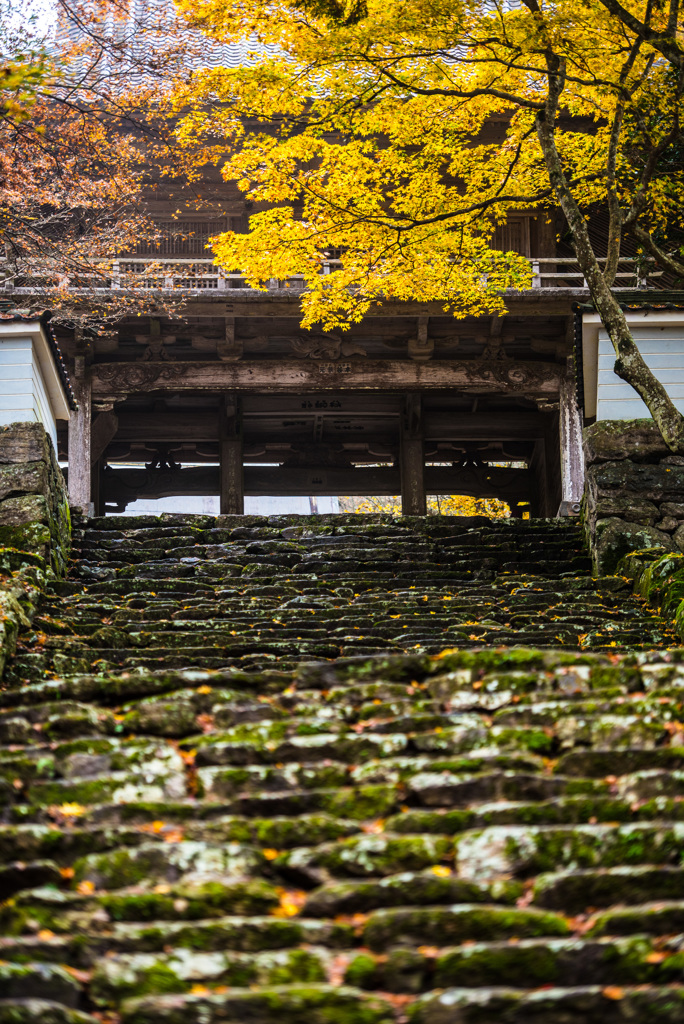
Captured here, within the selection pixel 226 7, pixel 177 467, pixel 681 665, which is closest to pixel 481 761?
pixel 681 665

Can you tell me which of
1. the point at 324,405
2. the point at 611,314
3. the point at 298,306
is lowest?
the point at 324,405

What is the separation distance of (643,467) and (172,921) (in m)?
7.14

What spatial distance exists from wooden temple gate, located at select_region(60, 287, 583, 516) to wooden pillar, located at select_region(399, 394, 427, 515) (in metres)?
0.02

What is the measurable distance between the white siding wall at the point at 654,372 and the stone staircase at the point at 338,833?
14.3 ft

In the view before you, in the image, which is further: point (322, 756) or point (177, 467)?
point (177, 467)

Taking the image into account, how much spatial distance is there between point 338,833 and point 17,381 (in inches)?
279

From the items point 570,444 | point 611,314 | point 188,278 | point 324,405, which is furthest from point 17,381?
point 570,444

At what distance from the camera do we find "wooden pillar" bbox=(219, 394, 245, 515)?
1709 cm

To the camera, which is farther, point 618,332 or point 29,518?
point 618,332

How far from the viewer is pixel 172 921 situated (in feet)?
11.4

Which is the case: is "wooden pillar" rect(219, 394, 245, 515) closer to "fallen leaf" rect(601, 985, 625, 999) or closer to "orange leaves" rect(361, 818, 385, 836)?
"orange leaves" rect(361, 818, 385, 836)

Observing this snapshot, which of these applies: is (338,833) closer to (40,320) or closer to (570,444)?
(40,320)

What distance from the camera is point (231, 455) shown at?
1747cm

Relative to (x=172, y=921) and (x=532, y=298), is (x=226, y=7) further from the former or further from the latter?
(x=172, y=921)
